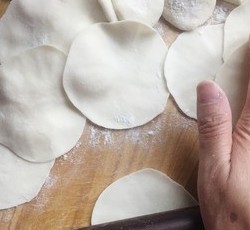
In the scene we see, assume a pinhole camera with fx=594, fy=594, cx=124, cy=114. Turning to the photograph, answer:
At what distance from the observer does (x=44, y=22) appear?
1064 millimetres

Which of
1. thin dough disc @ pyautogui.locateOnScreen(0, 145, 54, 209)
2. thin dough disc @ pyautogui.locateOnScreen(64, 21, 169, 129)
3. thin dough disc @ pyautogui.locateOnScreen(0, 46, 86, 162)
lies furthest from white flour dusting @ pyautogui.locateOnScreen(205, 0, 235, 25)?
thin dough disc @ pyautogui.locateOnScreen(0, 145, 54, 209)

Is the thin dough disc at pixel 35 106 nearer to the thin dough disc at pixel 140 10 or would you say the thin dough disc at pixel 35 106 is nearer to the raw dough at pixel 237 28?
the thin dough disc at pixel 140 10

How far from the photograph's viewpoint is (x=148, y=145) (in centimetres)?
108

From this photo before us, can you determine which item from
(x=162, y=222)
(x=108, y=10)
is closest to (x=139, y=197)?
(x=162, y=222)

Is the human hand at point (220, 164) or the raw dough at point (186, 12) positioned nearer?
the human hand at point (220, 164)

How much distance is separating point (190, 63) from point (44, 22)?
28cm

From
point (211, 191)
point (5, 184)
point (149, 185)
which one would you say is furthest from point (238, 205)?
point (5, 184)

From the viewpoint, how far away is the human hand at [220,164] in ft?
3.26

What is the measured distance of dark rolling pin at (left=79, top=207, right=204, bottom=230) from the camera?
0.99 meters

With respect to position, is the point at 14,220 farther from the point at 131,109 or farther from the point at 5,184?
the point at 131,109

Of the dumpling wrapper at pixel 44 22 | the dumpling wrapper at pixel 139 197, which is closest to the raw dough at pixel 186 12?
the dumpling wrapper at pixel 44 22

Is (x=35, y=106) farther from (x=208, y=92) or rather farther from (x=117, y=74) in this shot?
(x=208, y=92)

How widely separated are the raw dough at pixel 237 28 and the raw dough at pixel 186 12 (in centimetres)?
6

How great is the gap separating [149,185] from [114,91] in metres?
0.18
